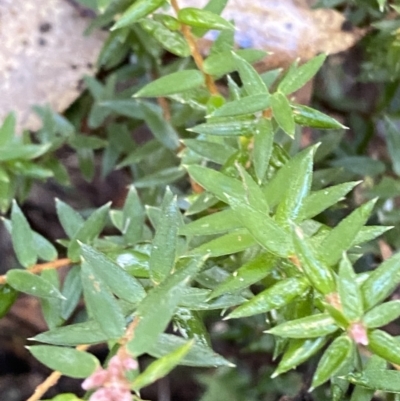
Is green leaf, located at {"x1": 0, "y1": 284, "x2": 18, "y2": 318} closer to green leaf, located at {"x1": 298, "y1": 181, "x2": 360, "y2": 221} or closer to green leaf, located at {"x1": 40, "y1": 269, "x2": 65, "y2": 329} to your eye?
green leaf, located at {"x1": 40, "y1": 269, "x2": 65, "y2": 329}

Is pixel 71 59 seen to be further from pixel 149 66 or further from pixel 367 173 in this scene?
pixel 367 173

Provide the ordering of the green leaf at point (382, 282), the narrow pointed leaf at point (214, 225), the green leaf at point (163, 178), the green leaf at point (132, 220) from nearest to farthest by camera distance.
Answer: the green leaf at point (382, 282), the narrow pointed leaf at point (214, 225), the green leaf at point (132, 220), the green leaf at point (163, 178)

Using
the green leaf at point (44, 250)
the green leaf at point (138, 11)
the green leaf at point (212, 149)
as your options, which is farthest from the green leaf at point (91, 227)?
the green leaf at point (138, 11)

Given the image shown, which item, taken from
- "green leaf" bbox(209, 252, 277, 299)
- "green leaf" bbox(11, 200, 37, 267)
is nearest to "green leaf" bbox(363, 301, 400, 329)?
"green leaf" bbox(209, 252, 277, 299)

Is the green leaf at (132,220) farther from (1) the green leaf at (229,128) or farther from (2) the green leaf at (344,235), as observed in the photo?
(2) the green leaf at (344,235)

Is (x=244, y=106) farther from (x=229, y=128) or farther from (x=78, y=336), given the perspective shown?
(x=78, y=336)

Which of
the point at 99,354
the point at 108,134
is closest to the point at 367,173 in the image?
the point at 108,134
